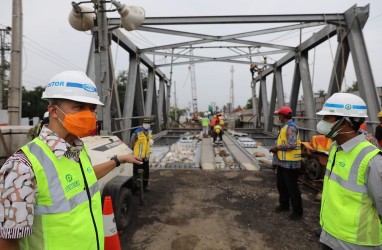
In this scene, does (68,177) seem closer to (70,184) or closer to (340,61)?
(70,184)

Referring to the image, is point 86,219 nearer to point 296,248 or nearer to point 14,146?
point 296,248

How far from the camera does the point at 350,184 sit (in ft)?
6.57

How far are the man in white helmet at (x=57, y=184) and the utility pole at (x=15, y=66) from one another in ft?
27.0

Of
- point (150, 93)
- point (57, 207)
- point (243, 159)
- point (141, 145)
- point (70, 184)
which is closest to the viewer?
point (57, 207)

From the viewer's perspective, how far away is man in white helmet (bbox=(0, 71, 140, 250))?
1.27m

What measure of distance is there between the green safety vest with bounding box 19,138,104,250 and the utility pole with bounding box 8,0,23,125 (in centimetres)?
842

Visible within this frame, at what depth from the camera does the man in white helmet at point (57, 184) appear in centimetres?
127

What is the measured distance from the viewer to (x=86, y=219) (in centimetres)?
155

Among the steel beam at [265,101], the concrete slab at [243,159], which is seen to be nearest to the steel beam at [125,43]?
the concrete slab at [243,159]

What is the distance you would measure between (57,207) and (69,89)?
71 cm

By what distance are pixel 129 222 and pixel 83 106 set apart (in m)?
3.09

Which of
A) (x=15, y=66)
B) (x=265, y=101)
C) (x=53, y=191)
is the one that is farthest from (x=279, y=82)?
(x=53, y=191)

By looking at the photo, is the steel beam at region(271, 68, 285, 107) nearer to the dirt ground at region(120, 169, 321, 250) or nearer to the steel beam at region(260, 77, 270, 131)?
the steel beam at region(260, 77, 270, 131)

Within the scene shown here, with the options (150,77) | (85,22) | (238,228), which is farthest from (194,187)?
(150,77)
